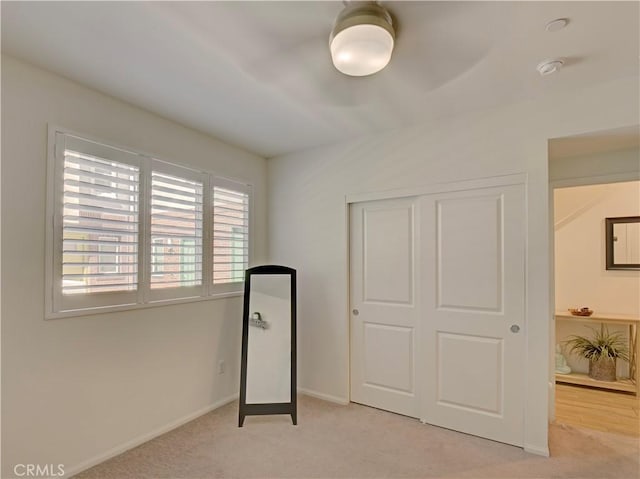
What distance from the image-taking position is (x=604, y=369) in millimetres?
3703

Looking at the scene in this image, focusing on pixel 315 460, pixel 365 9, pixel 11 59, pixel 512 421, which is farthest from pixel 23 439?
pixel 512 421

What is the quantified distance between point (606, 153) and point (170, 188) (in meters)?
3.54

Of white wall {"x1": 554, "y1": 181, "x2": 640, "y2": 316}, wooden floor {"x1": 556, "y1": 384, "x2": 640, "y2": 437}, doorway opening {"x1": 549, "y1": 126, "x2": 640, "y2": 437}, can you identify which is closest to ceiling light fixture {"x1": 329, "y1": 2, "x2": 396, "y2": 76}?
doorway opening {"x1": 549, "y1": 126, "x2": 640, "y2": 437}

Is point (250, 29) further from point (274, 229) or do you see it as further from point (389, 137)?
point (274, 229)

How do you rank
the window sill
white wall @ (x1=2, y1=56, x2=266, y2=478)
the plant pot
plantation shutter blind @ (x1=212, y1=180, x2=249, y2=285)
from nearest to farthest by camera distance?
white wall @ (x1=2, y1=56, x2=266, y2=478)
the window sill
plantation shutter blind @ (x1=212, y1=180, x2=249, y2=285)
the plant pot

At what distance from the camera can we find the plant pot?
3.68m

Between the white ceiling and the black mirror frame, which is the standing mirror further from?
the black mirror frame

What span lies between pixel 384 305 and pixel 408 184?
1101 millimetres

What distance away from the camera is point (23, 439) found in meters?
2.00

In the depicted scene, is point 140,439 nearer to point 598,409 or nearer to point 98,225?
point 98,225

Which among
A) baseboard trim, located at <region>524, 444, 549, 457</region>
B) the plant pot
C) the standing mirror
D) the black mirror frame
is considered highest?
the black mirror frame

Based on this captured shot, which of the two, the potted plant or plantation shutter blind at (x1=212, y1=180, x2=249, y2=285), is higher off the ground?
plantation shutter blind at (x1=212, y1=180, x2=249, y2=285)

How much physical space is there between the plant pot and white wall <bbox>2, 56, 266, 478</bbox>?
403 centimetres

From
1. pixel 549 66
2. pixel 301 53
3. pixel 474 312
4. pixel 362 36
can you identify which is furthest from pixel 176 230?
pixel 549 66
